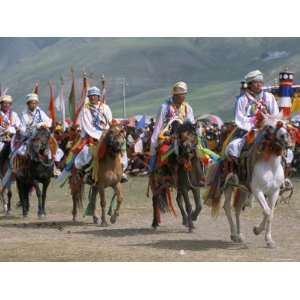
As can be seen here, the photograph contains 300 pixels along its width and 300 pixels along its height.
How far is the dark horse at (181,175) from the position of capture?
14.6 meters

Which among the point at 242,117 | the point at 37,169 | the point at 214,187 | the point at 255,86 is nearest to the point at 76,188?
the point at 37,169

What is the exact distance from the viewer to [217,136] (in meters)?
34.3

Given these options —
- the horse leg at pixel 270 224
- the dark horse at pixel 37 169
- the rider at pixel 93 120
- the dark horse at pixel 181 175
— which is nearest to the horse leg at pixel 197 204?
the dark horse at pixel 181 175

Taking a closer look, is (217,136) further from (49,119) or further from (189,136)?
(189,136)

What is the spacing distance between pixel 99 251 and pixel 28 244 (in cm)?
137

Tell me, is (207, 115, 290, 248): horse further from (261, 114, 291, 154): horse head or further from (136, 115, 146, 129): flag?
(136, 115, 146, 129): flag

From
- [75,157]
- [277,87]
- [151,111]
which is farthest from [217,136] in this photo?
[151,111]

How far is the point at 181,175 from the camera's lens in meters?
15.1

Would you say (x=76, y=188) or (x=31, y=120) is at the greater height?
(x=31, y=120)

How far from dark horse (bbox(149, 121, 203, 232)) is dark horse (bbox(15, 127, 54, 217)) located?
294 cm

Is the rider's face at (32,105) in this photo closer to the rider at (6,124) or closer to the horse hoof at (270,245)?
the rider at (6,124)

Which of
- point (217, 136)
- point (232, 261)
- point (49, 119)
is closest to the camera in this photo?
point (232, 261)

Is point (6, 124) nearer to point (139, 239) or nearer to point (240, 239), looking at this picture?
point (139, 239)

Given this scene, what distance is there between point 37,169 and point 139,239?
14.9 ft
